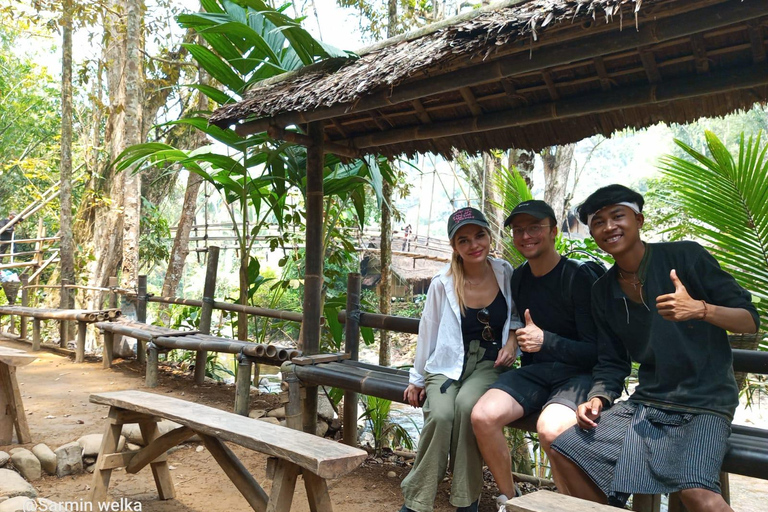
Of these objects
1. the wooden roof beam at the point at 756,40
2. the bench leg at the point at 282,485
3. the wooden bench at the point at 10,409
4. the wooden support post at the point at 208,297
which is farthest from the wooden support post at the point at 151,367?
the wooden roof beam at the point at 756,40

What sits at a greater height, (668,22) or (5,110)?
(5,110)

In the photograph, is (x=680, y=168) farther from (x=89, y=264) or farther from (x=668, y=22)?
(x=89, y=264)

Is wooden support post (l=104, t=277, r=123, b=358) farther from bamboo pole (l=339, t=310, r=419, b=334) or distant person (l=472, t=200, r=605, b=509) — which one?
distant person (l=472, t=200, r=605, b=509)

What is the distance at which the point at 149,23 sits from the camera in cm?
929

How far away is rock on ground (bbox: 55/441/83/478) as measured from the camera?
11.3ft

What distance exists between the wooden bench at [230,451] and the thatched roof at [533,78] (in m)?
1.75

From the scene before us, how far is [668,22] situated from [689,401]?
1405 millimetres

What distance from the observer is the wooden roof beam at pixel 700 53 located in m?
2.44

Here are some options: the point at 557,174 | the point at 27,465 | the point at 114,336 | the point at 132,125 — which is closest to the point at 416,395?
the point at 27,465

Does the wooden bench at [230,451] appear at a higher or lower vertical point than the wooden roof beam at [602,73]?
lower

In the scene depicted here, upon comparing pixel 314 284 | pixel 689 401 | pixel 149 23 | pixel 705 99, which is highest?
pixel 149 23

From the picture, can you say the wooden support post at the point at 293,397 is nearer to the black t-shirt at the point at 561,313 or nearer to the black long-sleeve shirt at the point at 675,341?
the black t-shirt at the point at 561,313

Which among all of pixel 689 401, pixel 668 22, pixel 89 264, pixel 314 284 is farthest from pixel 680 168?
pixel 89 264

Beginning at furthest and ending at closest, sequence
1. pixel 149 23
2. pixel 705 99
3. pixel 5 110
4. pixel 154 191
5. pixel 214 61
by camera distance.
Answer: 1. pixel 5 110
2. pixel 154 191
3. pixel 149 23
4. pixel 214 61
5. pixel 705 99
